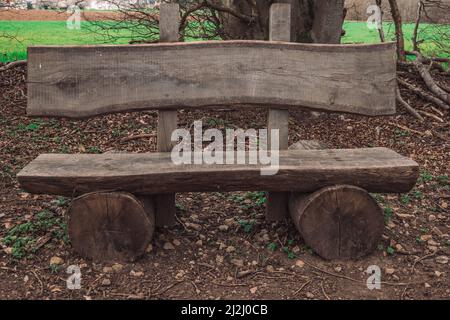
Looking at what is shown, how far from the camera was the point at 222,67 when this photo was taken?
3.81 metres

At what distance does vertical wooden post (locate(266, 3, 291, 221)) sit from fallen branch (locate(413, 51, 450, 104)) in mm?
3531

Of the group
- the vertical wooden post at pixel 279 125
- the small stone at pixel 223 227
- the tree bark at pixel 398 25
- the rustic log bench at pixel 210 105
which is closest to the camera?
the rustic log bench at pixel 210 105

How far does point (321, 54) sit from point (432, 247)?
5.29ft

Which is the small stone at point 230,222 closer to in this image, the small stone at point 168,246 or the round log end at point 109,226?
the small stone at point 168,246

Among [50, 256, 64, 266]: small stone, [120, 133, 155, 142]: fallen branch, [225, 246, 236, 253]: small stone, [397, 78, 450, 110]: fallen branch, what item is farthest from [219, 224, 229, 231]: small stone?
[397, 78, 450, 110]: fallen branch

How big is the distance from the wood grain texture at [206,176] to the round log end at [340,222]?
3.1 inches

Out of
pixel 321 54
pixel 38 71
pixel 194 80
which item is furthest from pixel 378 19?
pixel 38 71

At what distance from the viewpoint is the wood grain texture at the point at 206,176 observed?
3361 mm

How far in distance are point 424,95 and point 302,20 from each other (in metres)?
1.88

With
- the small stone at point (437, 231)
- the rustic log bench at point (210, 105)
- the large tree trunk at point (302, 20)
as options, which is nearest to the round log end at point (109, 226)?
the rustic log bench at point (210, 105)

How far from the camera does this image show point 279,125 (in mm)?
3959

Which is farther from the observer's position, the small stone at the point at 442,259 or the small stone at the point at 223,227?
the small stone at the point at 223,227

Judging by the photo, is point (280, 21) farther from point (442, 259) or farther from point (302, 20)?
point (302, 20)

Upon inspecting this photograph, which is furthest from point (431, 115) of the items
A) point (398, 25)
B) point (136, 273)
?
point (136, 273)
